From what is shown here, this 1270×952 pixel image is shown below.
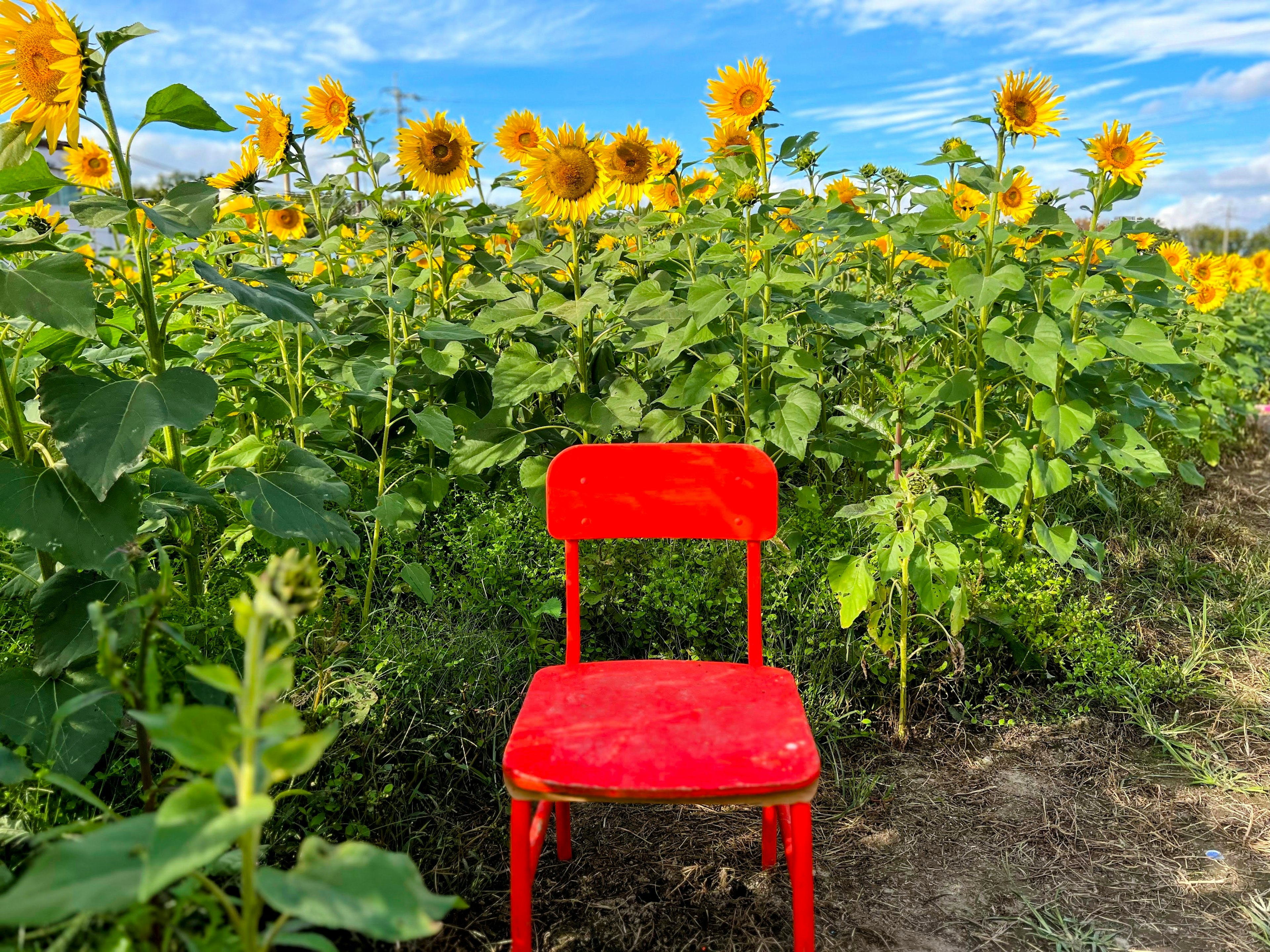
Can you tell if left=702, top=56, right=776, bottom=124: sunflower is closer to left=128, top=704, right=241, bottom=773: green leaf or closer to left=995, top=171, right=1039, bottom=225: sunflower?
left=995, top=171, right=1039, bottom=225: sunflower

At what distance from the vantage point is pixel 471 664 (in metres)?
2.32

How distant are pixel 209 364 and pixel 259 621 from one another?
1500 mm

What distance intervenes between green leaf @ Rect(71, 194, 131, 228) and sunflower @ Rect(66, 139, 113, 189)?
1592 mm

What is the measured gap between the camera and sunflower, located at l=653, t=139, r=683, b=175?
2779 millimetres

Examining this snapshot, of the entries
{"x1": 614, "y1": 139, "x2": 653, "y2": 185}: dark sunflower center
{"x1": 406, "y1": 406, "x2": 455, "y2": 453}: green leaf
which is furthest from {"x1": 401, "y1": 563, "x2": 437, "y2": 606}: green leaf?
{"x1": 614, "y1": 139, "x2": 653, "y2": 185}: dark sunflower center

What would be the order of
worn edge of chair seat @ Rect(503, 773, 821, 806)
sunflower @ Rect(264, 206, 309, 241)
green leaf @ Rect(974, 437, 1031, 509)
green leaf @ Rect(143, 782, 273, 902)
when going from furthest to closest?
1. sunflower @ Rect(264, 206, 309, 241)
2. green leaf @ Rect(974, 437, 1031, 509)
3. worn edge of chair seat @ Rect(503, 773, 821, 806)
4. green leaf @ Rect(143, 782, 273, 902)

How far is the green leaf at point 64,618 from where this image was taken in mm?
1619

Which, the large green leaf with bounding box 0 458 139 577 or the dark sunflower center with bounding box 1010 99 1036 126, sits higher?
the dark sunflower center with bounding box 1010 99 1036 126

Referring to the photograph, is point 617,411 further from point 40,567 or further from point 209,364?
point 40,567

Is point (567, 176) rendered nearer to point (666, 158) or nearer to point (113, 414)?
point (666, 158)

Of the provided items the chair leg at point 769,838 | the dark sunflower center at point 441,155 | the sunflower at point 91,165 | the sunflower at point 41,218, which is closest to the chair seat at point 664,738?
the chair leg at point 769,838

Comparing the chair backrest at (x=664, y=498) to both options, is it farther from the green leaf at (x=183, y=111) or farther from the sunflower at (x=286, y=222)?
the sunflower at (x=286, y=222)

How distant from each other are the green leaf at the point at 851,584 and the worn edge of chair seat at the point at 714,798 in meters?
0.88

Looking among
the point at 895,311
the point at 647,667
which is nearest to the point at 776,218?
the point at 895,311
